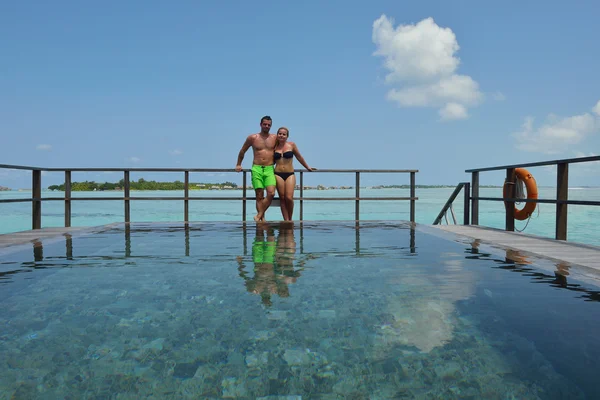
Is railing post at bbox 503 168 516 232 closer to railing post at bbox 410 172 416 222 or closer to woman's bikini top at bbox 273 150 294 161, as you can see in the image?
railing post at bbox 410 172 416 222

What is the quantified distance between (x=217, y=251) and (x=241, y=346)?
7.63ft

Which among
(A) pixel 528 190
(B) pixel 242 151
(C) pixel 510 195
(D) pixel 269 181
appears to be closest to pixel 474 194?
(A) pixel 528 190

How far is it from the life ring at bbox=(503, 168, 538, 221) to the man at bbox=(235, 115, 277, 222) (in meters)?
3.62

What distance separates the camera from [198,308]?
82.4 inches

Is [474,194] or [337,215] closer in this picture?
[474,194]

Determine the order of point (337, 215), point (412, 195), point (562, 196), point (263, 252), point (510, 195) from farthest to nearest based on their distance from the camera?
1. point (337, 215)
2. point (412, 195)
3. point (510, 195)
4. point (562, 196)
5. point (263, 252)

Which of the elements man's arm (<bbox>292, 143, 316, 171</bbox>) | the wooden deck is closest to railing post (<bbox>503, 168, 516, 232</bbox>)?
the wooden deck

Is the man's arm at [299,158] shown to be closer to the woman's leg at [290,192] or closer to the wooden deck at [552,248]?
the woman's leg at [290,192]

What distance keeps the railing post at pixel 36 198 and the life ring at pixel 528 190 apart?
23.0 ft

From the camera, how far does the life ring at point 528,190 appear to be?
669 cm

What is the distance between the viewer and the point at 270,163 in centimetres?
748

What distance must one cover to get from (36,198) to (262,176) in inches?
137

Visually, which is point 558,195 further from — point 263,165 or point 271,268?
point 263,165

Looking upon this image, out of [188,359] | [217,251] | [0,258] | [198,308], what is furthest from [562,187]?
[0,258]
